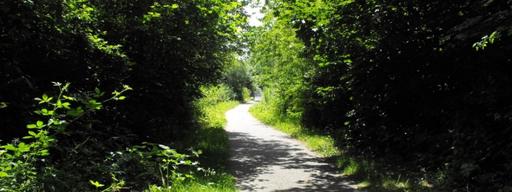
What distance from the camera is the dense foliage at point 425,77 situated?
263 inches

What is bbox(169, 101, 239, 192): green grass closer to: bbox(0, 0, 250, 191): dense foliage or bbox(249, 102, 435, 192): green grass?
bbox(0, 0, 250, 191): dense foliage

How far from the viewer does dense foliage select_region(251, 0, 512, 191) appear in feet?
21.9

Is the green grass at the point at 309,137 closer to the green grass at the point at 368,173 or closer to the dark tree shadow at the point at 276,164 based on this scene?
the green grass at the point at 368,173

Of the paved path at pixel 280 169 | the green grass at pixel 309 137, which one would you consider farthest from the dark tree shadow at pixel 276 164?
the green grass at pixel 309 137

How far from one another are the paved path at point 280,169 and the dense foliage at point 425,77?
1536 mm

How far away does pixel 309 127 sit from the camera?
64.4 feet

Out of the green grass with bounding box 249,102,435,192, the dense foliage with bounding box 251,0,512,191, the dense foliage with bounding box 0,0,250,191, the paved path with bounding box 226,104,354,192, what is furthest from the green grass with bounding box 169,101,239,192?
the dense foliage with bounding box 251,0,512,191

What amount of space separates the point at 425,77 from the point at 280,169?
3.91m

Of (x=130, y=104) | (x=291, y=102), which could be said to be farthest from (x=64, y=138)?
(x=291, y=102)

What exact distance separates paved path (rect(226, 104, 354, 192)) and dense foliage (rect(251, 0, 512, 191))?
60.5 inches

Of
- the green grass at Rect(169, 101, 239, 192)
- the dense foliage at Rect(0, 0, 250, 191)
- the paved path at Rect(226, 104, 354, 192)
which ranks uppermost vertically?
the dense foliage at Rect(0, 0, 250, 191)

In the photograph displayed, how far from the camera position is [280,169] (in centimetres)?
1092

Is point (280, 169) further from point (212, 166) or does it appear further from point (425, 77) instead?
point (425, 77)

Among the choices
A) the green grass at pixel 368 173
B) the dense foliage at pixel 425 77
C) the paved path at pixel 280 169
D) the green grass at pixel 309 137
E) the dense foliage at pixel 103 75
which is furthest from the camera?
the green grass at pixel 309 137
